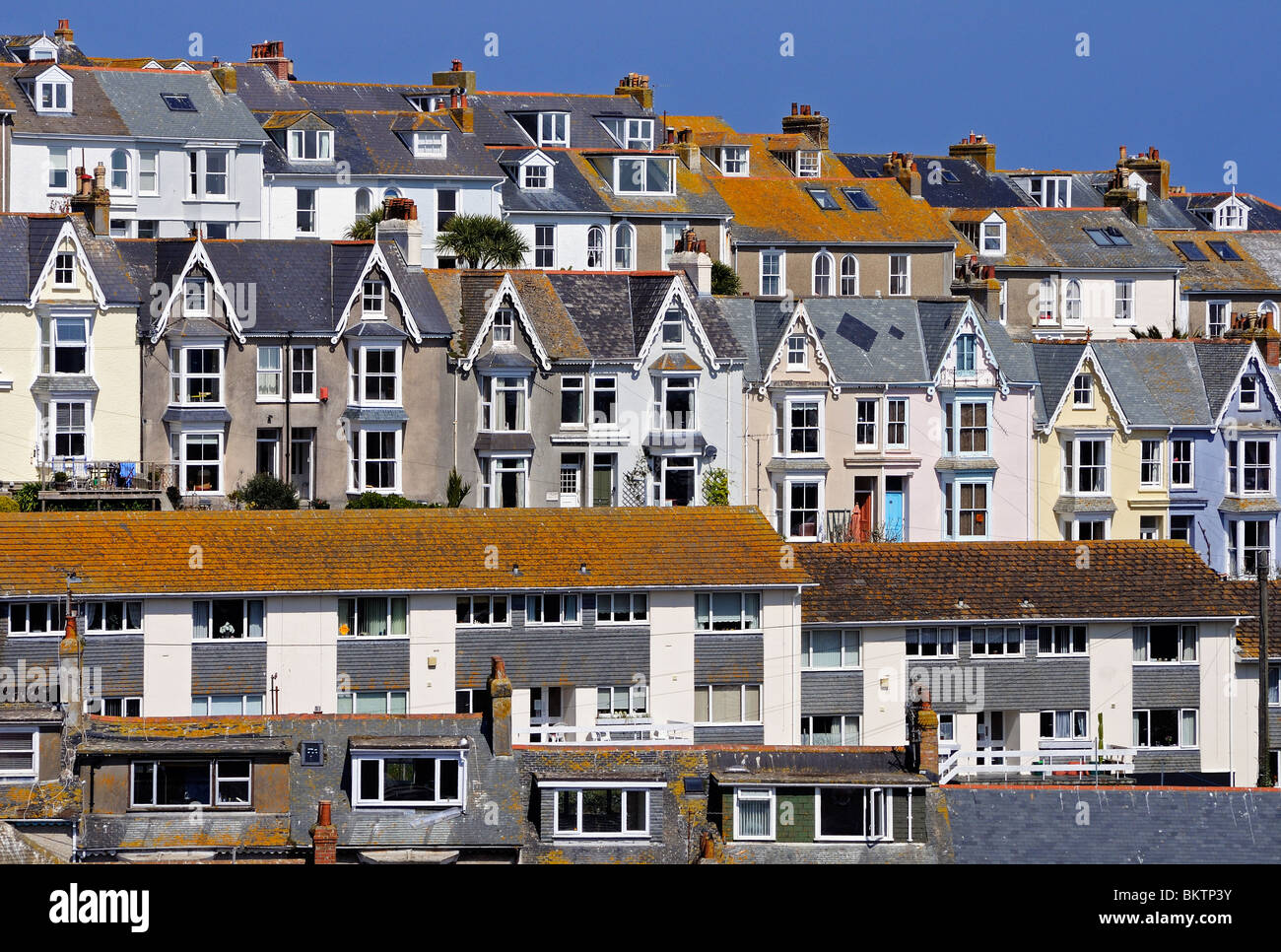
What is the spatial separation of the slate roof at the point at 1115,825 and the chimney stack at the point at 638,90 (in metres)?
71.0

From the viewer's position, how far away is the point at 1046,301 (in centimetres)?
8881

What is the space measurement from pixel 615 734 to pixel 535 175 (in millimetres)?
41524

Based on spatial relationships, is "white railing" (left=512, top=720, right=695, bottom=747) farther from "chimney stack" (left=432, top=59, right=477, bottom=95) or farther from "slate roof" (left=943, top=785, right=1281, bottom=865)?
"chimney stack" (left=432, top=59, right=477, bottom=95)

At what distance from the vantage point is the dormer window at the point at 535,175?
84.8 meters

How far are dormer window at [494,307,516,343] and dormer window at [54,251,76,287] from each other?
37.7ft

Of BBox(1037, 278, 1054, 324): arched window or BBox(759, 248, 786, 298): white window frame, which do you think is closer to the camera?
BBox(759, 248, 786, 298): white window frame

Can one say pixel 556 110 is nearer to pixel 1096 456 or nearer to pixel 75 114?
pixel 75 114

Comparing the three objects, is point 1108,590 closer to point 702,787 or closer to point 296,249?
point 702,787

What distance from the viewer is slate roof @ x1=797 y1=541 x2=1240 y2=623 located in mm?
53438

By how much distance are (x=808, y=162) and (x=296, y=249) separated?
42940mm

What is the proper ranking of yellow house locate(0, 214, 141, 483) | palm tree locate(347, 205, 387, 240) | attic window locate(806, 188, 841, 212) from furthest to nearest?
attic window locate(806, 188, 841, 212) < palm tree locate(347, 205, 387, 240) < yellow house locate(0, 214, 141, 483)

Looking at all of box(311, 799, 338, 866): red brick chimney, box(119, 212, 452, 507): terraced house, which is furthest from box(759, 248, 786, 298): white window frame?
box(311, 799, 338, 866): red brick chimney

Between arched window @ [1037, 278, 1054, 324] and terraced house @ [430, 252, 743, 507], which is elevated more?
arched window @ [1037, 278, 1054, 324]
